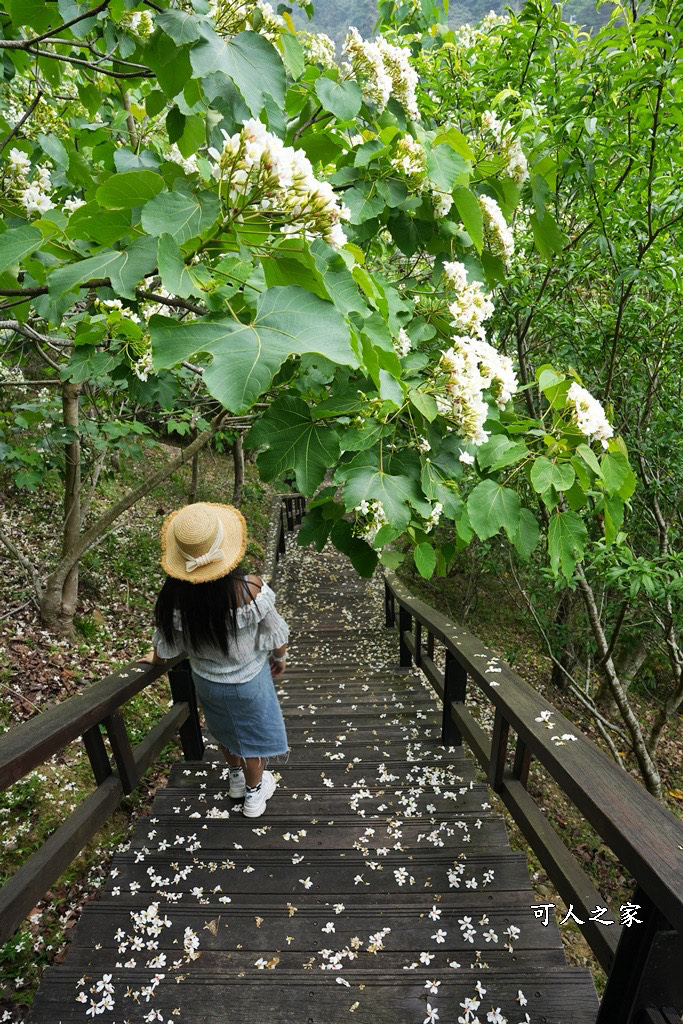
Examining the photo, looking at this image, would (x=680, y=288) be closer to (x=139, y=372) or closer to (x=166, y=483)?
(x=139, y=372)

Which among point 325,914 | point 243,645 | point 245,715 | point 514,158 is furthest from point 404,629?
point 514,158

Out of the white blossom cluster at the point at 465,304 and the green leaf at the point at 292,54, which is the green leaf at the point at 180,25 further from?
the white blossom cluster at the point at 465,304

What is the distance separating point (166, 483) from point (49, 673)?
6.45 metres

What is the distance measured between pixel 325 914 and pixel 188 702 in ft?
4.97

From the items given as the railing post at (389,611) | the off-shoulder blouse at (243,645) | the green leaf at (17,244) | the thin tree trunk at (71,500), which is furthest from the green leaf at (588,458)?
the railing post at (389,611)

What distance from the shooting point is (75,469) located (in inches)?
181

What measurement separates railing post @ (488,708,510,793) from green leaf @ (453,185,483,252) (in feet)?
6.01

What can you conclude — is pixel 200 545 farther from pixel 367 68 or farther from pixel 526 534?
pixel 367 68

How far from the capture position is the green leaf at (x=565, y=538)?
158 centimetres

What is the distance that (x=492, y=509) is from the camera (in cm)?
161

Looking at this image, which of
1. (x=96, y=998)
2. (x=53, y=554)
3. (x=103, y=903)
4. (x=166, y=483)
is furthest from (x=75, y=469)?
(x=166, y=483)

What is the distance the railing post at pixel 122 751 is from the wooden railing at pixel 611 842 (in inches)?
63.5

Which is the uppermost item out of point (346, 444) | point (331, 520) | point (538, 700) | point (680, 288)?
point (680, 288)

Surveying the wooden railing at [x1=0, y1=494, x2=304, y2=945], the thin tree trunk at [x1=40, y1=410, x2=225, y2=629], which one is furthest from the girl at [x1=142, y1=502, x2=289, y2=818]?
the thin tree trunk at [x1=40, y1=410, x2=225, y2=629]
